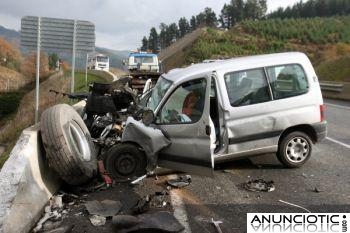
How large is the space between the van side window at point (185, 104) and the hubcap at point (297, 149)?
1.94 m

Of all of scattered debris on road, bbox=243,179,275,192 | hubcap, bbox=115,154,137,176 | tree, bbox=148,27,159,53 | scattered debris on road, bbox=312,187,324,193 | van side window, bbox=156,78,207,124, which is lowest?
scattered debris on road, bbox=243,179,275,192

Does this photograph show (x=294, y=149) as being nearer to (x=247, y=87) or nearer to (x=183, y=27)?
(x=247, y=87)

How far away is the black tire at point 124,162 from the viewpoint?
7332mm

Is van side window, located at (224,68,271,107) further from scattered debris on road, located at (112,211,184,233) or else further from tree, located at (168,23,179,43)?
tree, located at (168,23,179,43)

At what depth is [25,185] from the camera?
220 inches

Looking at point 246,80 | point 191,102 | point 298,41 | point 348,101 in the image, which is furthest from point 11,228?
point 298,41

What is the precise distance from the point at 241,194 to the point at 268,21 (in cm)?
7131

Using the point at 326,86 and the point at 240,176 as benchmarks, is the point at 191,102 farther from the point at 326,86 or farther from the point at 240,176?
the point at 326,86

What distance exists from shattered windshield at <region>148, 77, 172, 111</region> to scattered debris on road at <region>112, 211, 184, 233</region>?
2512 mm

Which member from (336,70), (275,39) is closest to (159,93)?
(336,70)

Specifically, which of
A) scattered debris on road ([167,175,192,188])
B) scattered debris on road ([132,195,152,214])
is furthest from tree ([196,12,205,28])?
scattered debris on road ([132,195,152,214])

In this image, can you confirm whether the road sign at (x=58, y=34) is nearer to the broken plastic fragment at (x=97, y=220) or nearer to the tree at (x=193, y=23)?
the broken plastic fragment at (x=97, y=220)

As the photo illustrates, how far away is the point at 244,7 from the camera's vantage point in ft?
399

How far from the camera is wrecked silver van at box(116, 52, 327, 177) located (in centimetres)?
708
